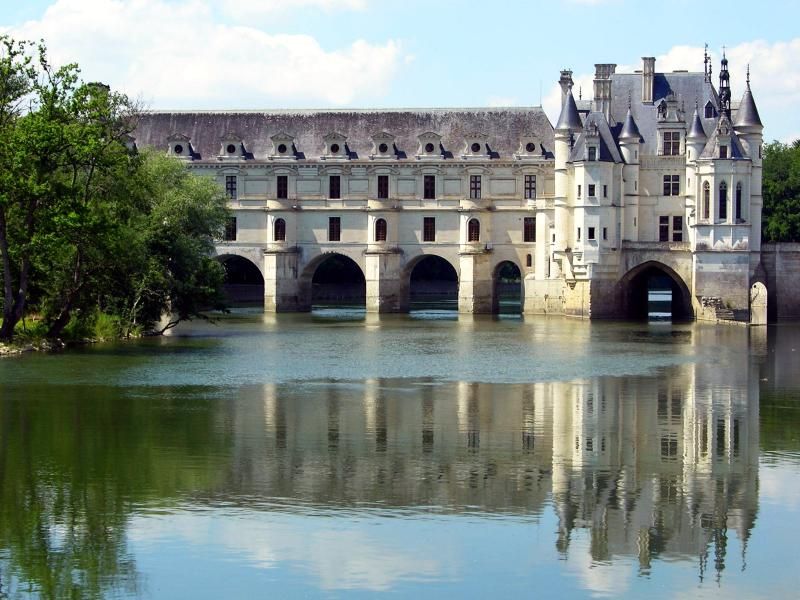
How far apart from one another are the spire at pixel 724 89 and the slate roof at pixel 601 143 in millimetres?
4833

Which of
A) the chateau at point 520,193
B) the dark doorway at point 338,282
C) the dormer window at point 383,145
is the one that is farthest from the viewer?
the dark doorway at point 338,282

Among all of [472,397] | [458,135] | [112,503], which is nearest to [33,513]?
[112,503]

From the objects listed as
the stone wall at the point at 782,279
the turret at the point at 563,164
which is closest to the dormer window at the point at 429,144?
the turret at the point at 563,164

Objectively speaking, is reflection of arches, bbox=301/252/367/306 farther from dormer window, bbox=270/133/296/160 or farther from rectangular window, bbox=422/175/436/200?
rectangular window, bbox=422/175/436/200

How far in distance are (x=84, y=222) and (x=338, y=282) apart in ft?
169

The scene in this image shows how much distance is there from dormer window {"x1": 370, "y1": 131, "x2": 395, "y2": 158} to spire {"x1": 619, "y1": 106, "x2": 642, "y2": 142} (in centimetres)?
1215

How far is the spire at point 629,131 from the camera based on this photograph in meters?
64.6

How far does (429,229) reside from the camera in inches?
2820

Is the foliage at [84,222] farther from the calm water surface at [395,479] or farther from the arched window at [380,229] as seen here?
the arched window at [380,229]

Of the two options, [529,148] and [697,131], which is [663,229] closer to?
[697,131]

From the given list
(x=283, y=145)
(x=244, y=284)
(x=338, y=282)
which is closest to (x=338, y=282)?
(x=338, y=282)

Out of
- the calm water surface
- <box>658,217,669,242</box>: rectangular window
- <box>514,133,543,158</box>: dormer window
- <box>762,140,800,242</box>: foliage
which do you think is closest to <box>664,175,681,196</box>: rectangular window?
<box>658,217,669,242</box>: rectangular window

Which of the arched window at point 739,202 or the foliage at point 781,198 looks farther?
the foliage at point 781,198

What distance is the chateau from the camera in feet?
205
